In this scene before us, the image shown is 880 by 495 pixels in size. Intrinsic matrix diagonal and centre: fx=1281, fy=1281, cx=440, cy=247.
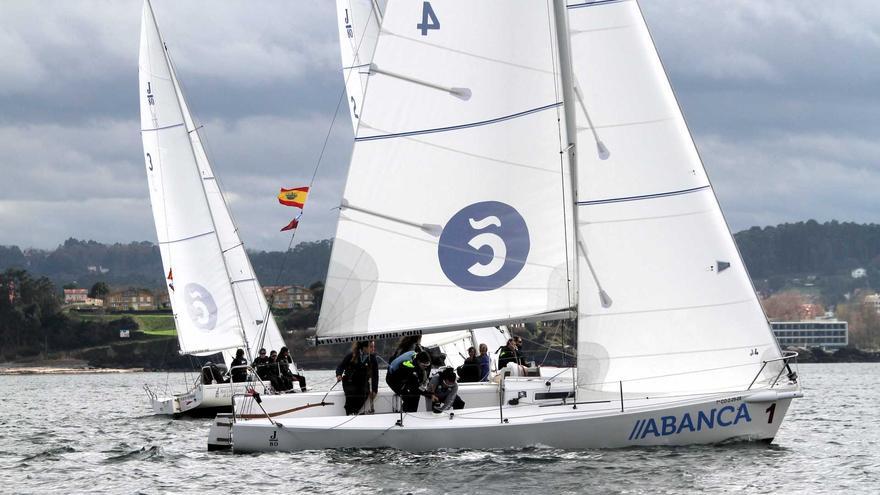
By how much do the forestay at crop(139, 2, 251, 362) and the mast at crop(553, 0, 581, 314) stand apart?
1903cm

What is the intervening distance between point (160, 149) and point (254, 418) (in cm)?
1911

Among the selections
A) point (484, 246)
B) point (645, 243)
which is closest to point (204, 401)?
point (484, 246)

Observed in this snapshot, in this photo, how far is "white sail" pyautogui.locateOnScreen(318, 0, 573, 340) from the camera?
60.6 feet

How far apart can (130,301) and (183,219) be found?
13848cm

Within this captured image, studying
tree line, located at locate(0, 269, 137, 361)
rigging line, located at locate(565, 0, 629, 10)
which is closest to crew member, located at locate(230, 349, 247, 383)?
rigging line, located at locate(565, 0, 629, 10)

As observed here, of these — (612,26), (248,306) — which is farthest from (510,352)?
(248,306)

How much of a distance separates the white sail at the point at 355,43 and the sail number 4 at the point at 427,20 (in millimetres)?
11466

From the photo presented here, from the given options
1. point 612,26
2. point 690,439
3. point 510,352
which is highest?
point 612,26

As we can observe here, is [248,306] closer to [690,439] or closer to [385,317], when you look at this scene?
[385,317]

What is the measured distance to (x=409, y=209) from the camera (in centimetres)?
1873

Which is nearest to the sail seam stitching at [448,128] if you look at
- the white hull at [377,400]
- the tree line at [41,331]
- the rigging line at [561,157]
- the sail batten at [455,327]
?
the rigging line at [561,157]

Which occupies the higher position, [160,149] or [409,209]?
A: [160,149]

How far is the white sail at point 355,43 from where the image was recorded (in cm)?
3029

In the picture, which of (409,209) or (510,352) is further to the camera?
(510,352)
